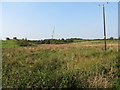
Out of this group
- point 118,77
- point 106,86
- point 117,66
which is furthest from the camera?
point 117,66

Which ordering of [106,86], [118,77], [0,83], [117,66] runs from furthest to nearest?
[117,66]
[118,77]
[0,83]
[106,86]

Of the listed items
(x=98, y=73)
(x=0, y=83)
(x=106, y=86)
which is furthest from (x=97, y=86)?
(x=0, y=83)

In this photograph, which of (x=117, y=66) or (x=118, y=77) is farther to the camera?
(x=117, y=66)

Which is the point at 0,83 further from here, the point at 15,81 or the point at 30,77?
the point at 30,77

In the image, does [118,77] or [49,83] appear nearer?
[49,83]

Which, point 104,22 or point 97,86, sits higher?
point 104,22

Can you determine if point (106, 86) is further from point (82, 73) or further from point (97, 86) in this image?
point (82, 73)

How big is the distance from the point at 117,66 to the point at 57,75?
2.62m

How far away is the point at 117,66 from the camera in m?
6.93

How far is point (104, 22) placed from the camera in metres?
24.2

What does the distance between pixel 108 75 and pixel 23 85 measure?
282 centimetres

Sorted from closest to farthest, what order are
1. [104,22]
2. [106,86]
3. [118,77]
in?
1. [106,86]
2. [118,77]
3. [104,22]

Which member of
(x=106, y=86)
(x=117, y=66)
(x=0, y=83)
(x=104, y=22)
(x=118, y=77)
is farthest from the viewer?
(x=104, y=22)

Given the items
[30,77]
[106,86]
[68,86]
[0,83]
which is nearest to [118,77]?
[106,86]
